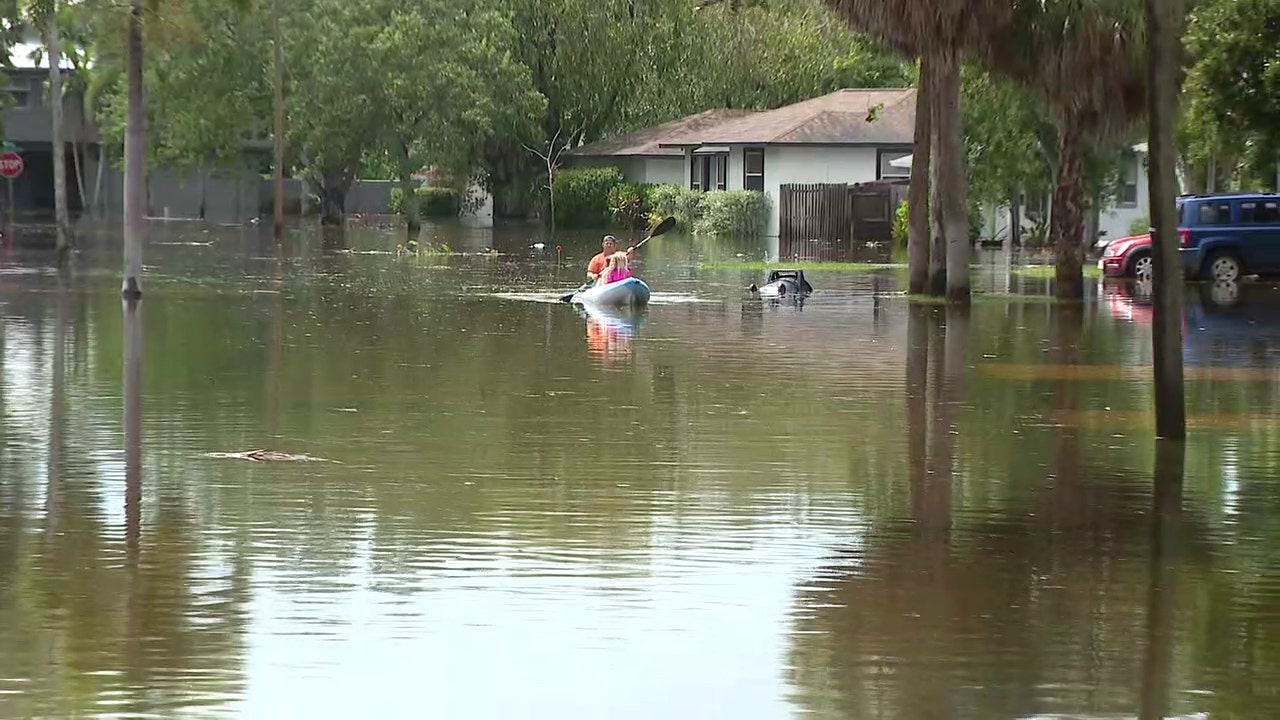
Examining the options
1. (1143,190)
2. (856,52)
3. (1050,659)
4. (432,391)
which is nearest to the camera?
(1050,659)

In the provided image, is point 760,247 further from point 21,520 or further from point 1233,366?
point 21,520

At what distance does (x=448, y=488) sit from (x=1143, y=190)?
4499 centimetres

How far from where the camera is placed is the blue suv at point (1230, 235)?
37.7 metres

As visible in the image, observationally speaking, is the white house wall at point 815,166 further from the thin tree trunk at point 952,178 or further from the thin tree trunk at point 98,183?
the thin tree trunk at point 952,178

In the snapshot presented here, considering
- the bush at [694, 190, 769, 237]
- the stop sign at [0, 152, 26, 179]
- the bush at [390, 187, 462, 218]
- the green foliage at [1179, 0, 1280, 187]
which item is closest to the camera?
the green foliage at [1179, 0, 1280, 187]

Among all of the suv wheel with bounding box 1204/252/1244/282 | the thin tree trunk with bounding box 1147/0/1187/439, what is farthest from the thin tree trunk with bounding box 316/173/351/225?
the thin tree trunk with bounding box 1147/0/1187/439

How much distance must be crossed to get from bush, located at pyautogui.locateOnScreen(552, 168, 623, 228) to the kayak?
152 feet

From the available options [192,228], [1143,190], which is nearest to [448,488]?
[1143,190]

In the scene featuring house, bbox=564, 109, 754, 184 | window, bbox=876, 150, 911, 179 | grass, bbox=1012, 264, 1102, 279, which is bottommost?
grass, bbox=1012, 264, 1102, 279

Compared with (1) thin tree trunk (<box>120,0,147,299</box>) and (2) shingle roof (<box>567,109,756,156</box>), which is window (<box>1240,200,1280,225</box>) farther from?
(2) shingle roof (<box>567,109,756,156</box>)

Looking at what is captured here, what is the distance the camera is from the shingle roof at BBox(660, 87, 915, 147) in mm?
66312

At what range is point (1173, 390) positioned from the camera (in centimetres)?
1579

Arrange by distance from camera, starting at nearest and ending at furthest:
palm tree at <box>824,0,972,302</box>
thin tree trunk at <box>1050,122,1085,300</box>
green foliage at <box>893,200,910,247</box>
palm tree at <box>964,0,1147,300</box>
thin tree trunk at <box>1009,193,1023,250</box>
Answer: palm tree at <box>824,0,972,302</box>, palm tree at <box>964,0,1147,300</box>, thin tree trunk at <box>1050,122,1085,300</box>, thin tree trunk at <box>1009,193,1023,250</box>, green foliage at <box>893,200,910,247</box>

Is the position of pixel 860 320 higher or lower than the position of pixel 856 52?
lower
